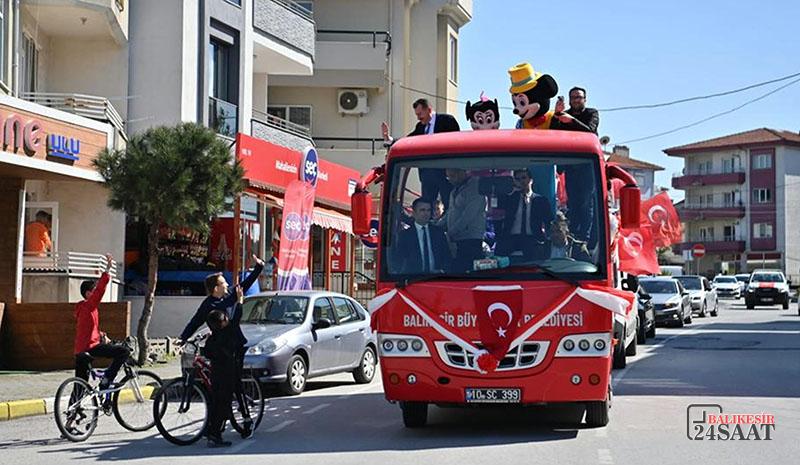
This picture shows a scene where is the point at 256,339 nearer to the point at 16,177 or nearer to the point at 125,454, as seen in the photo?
the point at 125,454

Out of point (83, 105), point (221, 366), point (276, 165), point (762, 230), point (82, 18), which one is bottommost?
point (221, 366)

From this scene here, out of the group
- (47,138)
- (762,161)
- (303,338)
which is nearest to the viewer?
(303,338)

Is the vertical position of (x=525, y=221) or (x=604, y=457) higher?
(x=525, y=221)

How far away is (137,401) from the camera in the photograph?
13.6 m

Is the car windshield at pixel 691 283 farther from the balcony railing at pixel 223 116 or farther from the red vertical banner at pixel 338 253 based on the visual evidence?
the balcony railing at pixel 223 116

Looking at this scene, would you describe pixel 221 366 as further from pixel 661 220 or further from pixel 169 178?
pixel 661 220

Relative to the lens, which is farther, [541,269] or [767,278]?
[767,278]

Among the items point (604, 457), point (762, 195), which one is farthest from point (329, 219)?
point (762, 195)

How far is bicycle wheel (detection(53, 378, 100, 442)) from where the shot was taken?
12.9 metres

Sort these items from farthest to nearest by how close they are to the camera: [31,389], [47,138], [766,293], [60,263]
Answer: [766,293] → [60,263] → [47,138] → [31,389]

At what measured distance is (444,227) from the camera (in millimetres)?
12648

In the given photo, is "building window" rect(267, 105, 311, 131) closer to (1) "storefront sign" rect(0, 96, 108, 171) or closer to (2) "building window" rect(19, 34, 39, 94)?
(2) "building window" rect(19, 34, 39, 94)

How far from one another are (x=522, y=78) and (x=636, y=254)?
4937mm

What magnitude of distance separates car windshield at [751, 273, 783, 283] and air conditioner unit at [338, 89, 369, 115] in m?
28.0
